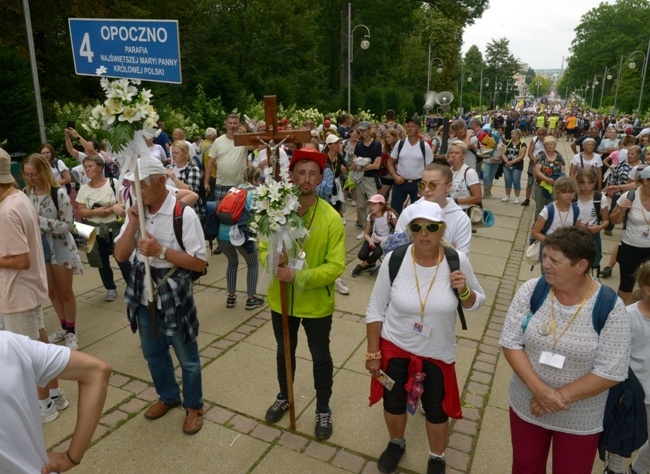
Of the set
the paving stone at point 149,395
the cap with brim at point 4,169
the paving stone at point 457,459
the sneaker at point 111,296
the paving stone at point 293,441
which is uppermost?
the cap with brim at point 4,169

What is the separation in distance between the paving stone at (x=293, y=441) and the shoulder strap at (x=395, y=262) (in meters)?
1.51

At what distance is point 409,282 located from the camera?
3.14 metres

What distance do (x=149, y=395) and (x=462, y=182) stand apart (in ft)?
13.6

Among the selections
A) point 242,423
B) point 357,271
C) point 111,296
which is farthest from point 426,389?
point 111,296

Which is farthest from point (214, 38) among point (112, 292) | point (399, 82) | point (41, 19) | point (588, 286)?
point (588, 286)

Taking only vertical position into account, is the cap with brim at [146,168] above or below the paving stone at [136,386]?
above

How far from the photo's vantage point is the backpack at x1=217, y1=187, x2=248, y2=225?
5797 millimetres

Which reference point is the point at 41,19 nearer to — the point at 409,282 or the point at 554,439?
the point at 409,282

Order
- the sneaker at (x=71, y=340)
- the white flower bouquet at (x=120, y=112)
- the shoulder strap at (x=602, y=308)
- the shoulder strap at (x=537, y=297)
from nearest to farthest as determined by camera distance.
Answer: the shoulder strap at (x=602, y=308)
the shoulder strap at (x=537, y=297)
the white flower bouquet at (x=120, y=112)
the sneaker at (x=71, y=340)

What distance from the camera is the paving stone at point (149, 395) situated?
4344 mm

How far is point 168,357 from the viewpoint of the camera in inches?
154

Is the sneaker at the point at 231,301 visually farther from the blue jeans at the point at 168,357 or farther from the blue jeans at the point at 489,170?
the blue jeans at the point at 489,170

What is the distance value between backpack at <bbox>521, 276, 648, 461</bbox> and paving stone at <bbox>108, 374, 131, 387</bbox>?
356 centimetres

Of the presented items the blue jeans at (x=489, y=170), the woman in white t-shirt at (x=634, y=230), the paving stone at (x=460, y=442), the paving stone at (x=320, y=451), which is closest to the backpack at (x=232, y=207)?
the paving stone at (x=320, y=451)
